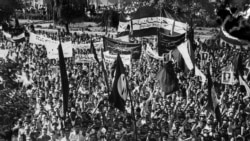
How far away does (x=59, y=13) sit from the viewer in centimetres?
5306

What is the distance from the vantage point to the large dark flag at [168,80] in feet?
40.2

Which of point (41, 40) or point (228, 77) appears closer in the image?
point (228, 77)

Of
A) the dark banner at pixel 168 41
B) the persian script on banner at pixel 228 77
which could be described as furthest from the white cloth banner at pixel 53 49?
the persian script on banner at pixel 228 77

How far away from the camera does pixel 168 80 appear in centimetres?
1240

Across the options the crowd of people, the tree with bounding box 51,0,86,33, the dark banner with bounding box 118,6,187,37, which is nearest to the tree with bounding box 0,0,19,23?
Answer: the tree with bounding box 51,0,86,33

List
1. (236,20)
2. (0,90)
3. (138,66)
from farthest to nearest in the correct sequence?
1. (138,66)
2. (0,90)
3. (236,20)

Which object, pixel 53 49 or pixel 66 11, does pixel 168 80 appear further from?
pixel 66 11

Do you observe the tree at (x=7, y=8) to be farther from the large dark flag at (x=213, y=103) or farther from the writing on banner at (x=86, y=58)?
the large dark flag at (x=213, y=103)

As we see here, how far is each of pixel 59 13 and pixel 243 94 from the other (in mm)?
41901

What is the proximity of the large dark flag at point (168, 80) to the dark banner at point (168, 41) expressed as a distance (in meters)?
1.71

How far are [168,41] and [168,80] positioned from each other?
216 cm

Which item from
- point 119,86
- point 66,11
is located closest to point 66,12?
point 66,11

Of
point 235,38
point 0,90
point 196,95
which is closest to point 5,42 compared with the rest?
point 0,90

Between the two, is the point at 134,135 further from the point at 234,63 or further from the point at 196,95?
the point at 234,63
